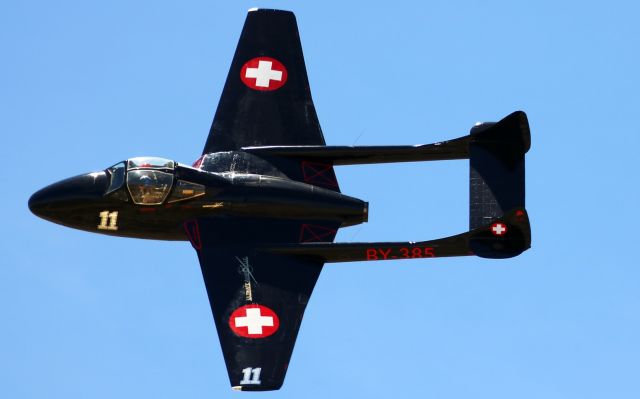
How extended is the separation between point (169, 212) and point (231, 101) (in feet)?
16.2

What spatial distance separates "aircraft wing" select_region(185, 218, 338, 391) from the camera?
63.8 m

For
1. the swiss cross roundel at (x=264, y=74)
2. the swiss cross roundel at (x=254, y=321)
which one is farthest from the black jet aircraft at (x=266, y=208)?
the swiss cross roundel at (x=264, y=74)

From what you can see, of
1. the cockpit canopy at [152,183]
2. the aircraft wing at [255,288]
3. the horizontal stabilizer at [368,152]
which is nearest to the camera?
the aircraft wing at [255,288]

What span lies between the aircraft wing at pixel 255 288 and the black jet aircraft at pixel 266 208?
3cm

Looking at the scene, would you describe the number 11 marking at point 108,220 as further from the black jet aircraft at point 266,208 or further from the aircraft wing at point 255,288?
the aircraft wing at point 255,288

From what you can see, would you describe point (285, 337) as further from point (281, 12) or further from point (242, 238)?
point (281, 12)

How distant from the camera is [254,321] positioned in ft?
212

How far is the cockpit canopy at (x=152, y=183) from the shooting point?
66562mm

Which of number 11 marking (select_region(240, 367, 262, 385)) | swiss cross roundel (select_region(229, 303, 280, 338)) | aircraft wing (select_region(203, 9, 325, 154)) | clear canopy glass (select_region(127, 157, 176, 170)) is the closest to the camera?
number 11 marking (select_region(240, 367, 262, 385))

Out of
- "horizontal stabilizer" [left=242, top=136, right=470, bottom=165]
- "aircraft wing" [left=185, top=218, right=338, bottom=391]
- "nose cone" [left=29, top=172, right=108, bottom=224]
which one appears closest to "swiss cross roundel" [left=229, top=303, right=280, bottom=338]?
"aircraft wing" [left=185, top=218, right=338, bottom=391]

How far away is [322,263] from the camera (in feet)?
217

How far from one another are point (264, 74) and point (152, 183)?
596cm

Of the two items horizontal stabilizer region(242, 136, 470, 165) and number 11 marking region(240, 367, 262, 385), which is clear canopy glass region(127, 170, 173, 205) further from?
number 11 marking region(240, 367, 262, 385)

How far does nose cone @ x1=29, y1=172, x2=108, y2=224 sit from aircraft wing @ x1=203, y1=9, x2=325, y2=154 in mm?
3633
